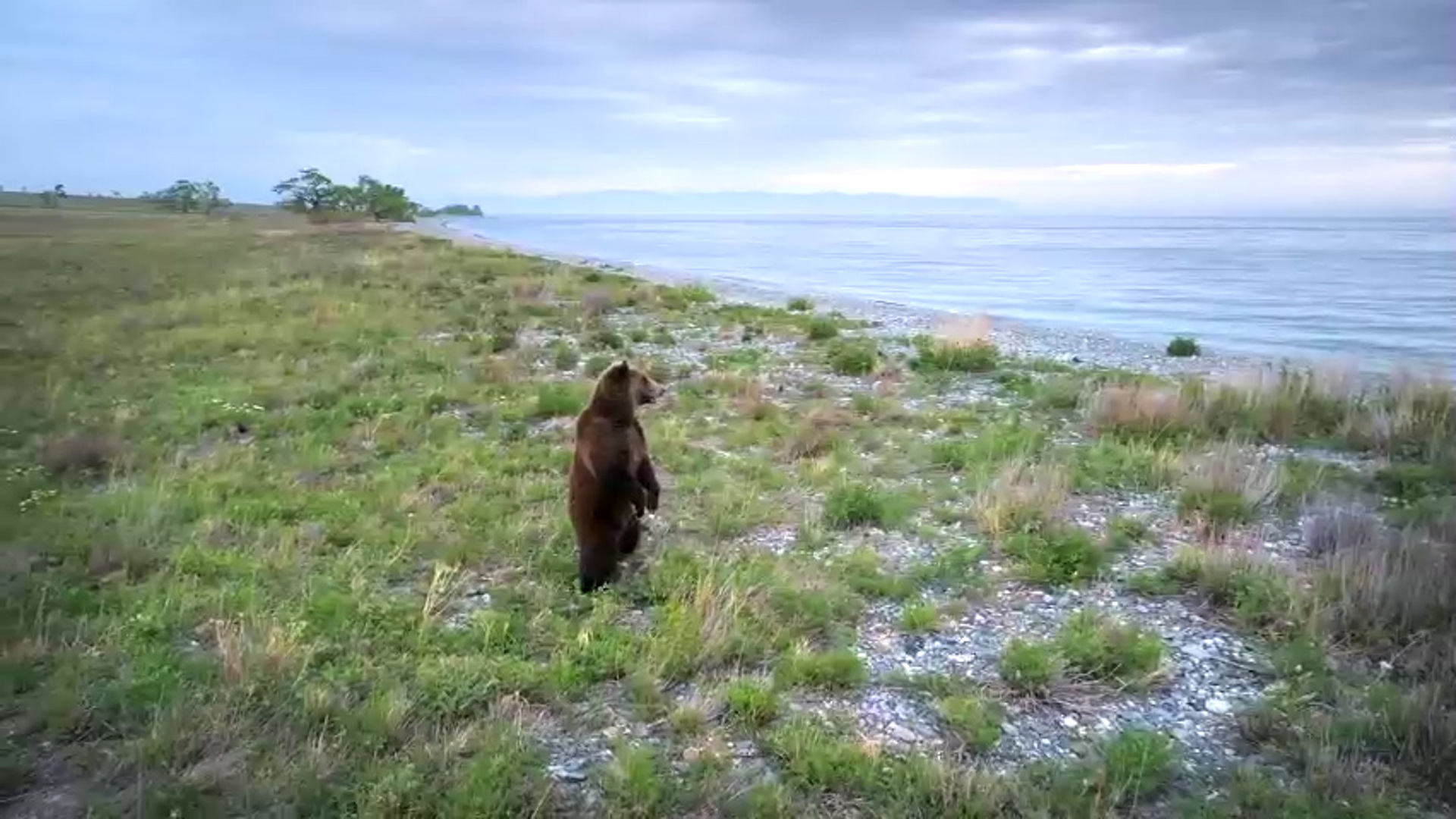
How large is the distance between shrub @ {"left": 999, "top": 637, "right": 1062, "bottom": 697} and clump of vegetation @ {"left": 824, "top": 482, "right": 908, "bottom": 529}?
242 centimetres

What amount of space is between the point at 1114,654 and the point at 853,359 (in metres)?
9.93

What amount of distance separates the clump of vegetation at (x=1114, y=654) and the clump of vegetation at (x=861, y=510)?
2292 mm

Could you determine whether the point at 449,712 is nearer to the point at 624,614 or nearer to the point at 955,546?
the point at 624,614

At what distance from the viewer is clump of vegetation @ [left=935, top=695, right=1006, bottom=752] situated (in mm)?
4770

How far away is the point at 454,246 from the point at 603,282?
76.8 feet

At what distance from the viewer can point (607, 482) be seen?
6.58 m

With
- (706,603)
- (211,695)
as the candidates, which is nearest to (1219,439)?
(706,603)

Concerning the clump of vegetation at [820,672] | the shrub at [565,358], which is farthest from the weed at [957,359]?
the clump of vegetation at [820,672]

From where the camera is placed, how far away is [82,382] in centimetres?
1238

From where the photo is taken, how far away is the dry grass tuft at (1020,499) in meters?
7.69

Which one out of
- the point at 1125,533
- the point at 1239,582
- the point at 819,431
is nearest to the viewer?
the point at 1239,582

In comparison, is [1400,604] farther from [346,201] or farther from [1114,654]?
[346,201]

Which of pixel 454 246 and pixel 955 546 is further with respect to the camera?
pixel 454 246

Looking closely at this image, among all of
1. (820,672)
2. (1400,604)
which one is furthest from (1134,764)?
(1400,604)
